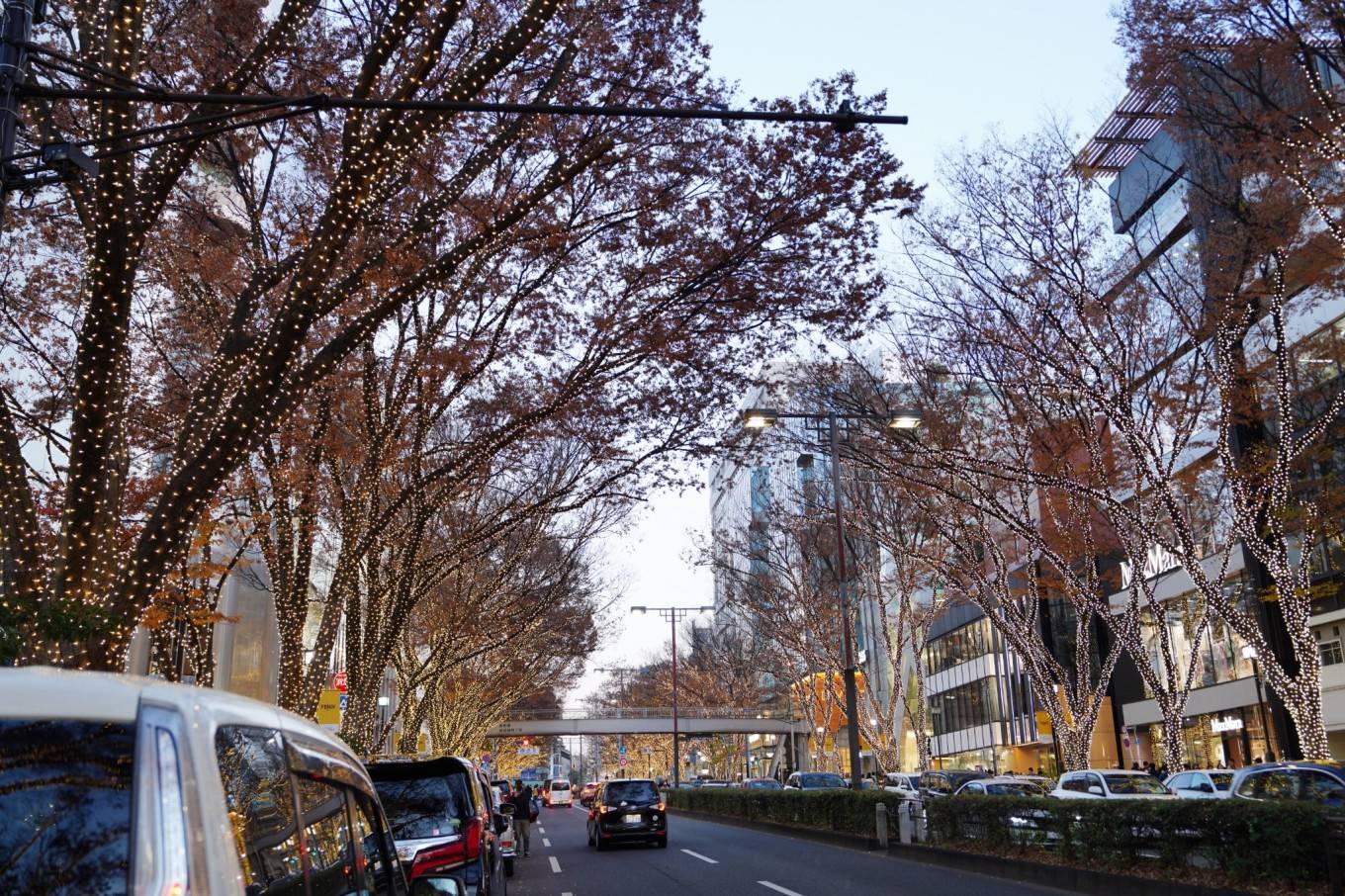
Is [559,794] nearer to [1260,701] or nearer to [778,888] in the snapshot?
[1260,701]

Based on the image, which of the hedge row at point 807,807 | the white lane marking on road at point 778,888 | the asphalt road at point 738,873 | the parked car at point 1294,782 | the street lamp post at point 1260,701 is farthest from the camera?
the street lamp post at point 1260,701

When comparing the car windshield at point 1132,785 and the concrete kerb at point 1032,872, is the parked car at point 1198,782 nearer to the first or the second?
the car windshield at point 1132,785

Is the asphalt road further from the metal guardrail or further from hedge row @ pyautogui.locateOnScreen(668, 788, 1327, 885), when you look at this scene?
the metal guardrail

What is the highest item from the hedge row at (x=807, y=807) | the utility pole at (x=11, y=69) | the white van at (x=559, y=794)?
the utility pole at (x=11, y=69)

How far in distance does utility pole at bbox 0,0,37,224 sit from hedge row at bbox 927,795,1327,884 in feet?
39.1

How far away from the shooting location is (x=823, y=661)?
35.3 metres

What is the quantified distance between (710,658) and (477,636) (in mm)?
30536

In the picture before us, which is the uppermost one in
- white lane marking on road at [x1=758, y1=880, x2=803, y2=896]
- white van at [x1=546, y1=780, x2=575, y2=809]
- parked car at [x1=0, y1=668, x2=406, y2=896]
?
parked car at [x1=0, y1=668, x2=406, y2=896]

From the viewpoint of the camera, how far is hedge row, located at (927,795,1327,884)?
1041cm

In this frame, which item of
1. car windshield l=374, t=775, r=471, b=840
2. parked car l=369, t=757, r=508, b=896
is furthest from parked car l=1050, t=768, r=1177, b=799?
car windshield l=374, t=775, r=471, b=840

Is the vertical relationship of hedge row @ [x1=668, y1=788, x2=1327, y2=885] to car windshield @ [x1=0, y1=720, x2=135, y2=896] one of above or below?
below

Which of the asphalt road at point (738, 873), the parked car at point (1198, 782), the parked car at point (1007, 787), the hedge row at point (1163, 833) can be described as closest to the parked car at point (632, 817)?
the asphalt road at point (738, 873)

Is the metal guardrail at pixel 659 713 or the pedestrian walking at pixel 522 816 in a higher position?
the metal guardrail at pixel 659 713

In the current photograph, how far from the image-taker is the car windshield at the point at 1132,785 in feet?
65.9
